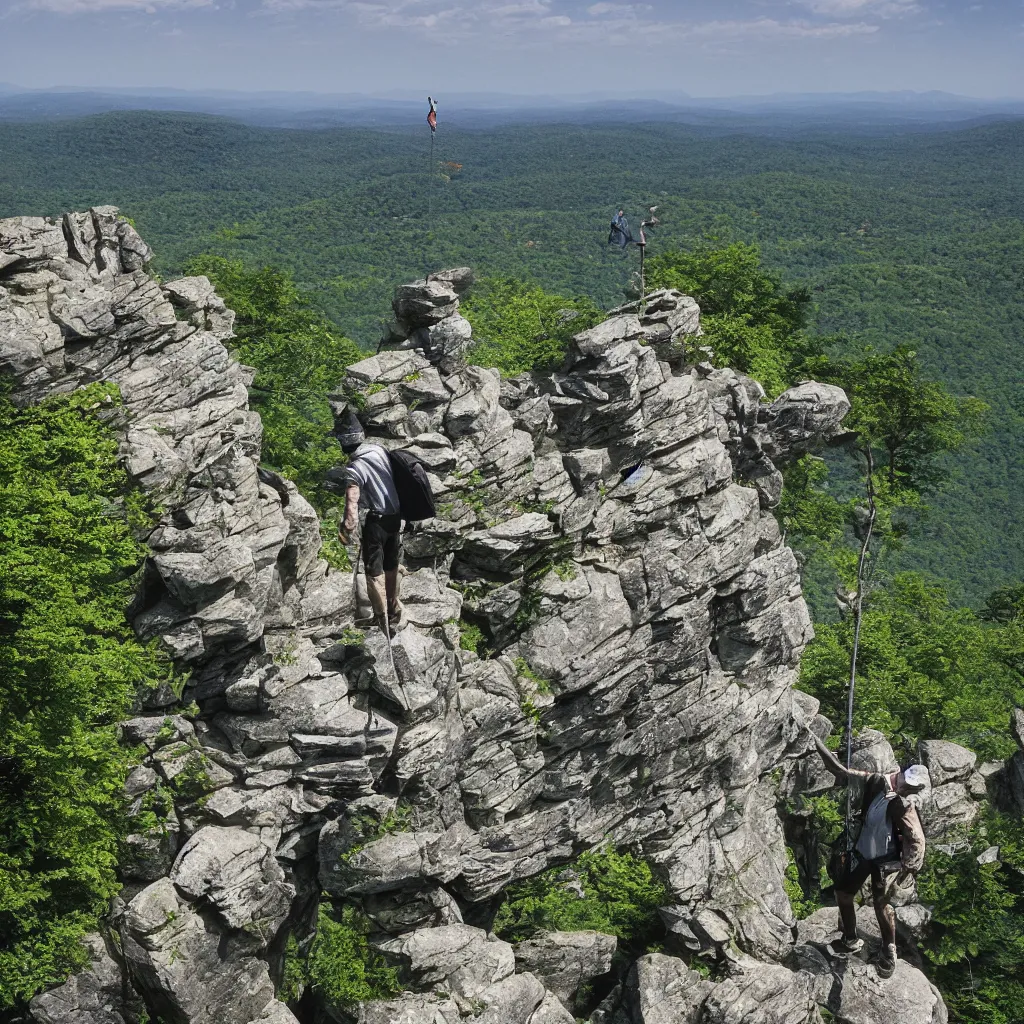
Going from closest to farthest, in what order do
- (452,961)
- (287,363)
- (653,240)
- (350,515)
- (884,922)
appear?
(350,515)
(452,961)
(884,922)
(287,363)
(653,240)

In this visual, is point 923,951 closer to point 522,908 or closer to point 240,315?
point 522,908

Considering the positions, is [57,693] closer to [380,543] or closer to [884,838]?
[380,543]

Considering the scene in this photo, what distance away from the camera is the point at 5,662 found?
11984 millimetres

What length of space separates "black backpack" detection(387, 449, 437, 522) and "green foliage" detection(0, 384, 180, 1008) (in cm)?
393

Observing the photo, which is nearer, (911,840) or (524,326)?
(911,840)

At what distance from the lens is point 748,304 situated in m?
27.4

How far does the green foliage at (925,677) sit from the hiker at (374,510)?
17638 millimetres

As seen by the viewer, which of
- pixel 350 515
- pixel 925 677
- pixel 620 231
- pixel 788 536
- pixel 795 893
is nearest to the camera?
pixel 350 515

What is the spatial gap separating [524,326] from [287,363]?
639cm

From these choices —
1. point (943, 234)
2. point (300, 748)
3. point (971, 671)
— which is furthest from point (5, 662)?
point (943, 234)


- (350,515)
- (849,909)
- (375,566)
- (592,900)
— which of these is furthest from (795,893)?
(350,515)

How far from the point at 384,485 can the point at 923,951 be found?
1565cm

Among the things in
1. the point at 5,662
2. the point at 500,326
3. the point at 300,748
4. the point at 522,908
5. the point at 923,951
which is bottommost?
the point at 923,951

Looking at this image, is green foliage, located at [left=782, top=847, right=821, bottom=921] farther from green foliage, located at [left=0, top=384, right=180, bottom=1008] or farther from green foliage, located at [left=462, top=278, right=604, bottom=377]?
green foliage, located at [left=0, top=384, right=180, bottom=1008]
